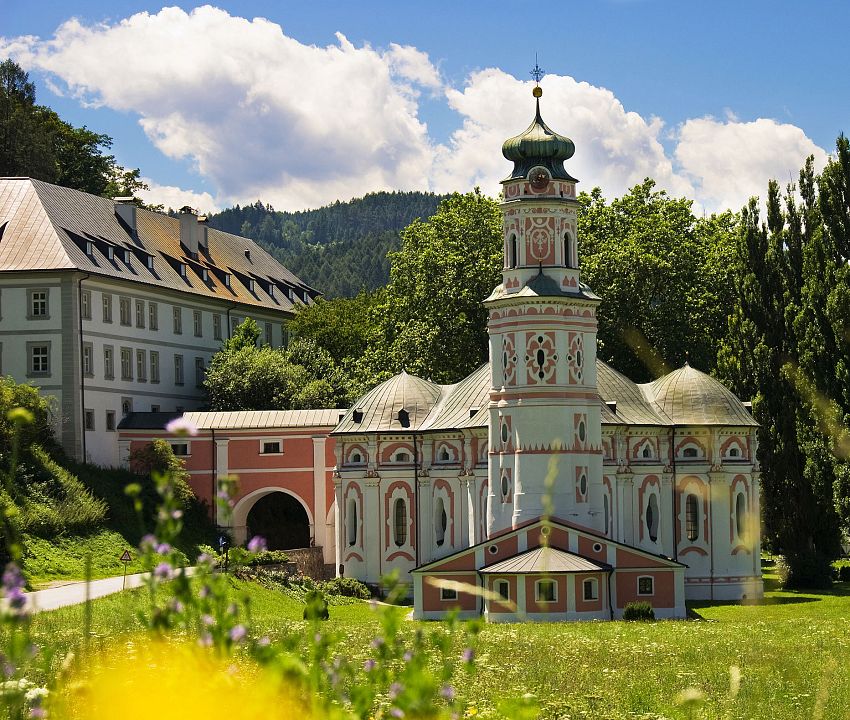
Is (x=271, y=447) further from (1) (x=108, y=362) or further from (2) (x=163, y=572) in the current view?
(2) (x=163, y=572)

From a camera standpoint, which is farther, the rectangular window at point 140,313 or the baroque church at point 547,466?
the rectangular window at point 140,313

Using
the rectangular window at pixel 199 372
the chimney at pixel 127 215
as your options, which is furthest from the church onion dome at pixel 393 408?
the chimney at pixel 127 215

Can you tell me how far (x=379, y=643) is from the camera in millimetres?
8141

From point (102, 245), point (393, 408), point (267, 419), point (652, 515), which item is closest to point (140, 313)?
point (102, 245)

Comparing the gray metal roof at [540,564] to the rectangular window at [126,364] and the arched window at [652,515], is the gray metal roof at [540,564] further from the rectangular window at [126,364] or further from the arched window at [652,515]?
the rectangular window at [126,364]

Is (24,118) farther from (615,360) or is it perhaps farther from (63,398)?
(615,360)

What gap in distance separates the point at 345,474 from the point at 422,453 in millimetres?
3246

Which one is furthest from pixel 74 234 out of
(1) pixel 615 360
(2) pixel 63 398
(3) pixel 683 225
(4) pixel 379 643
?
(4) pixel 379 643

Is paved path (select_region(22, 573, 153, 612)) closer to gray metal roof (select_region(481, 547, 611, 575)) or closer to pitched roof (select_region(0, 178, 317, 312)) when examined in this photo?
gray metal roof (select_region(481, 547, 611, 575))

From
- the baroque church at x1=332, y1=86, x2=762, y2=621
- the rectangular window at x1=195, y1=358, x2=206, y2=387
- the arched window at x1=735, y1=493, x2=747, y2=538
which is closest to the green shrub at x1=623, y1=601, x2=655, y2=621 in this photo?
the baroque church at x1=332, y1=86, x2=762, y2=621

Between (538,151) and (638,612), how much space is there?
1740cm

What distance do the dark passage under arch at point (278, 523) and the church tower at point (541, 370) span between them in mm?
18432

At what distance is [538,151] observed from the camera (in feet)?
176

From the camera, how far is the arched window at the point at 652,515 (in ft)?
188
